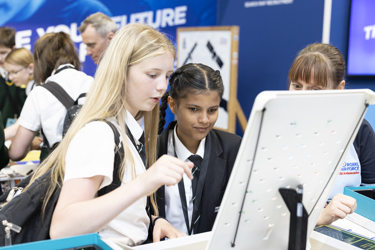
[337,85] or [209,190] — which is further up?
[337,85]

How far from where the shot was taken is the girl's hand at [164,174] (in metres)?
0.82

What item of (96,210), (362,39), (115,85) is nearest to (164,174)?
(96,210)

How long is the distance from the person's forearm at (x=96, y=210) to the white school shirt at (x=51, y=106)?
1.49 metres

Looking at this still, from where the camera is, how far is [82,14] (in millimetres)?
4836

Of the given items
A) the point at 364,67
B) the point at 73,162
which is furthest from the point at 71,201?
the point at 364,67

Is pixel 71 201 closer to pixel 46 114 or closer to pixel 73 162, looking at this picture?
pixel 73 162

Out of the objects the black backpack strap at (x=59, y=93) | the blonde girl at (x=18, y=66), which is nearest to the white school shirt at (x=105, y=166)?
the black backpack strap at (x=59, y=93)

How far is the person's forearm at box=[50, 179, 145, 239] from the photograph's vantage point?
87 centimetres

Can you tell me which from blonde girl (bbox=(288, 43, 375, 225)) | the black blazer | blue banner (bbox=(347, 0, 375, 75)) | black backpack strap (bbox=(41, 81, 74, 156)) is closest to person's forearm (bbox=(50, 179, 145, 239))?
the black blazer

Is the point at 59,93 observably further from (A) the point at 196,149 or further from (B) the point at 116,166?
(B) the point at 116,166

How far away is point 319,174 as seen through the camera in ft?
2.82

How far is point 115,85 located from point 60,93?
4.31 feet

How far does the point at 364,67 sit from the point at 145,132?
10.3ft

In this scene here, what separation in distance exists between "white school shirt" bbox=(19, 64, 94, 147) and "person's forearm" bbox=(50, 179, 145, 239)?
4.88ft
